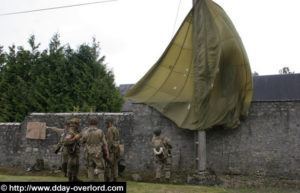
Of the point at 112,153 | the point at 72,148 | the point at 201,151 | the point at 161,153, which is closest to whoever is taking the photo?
the point at 72,148

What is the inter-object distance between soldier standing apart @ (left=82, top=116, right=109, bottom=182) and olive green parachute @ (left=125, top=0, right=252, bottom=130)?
2945 millimetres

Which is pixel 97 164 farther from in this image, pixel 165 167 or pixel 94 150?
pixel 165 167

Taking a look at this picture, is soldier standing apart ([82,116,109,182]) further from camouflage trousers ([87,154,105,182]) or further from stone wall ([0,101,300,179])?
stone wall ([0,101,300,179])

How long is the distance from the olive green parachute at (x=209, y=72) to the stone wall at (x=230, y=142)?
563 mm

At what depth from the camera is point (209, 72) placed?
847cm

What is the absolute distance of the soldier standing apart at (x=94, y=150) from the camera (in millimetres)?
7004

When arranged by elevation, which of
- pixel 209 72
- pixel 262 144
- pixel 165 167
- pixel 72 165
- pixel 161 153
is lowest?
pixel 165 167

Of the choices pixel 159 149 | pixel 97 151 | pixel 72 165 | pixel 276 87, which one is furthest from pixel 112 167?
pixel 276 87

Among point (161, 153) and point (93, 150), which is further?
point (161, 153)

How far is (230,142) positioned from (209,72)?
7.74ft

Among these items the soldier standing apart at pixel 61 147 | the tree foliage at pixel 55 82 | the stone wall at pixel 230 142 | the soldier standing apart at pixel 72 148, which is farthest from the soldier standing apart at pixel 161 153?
the tree foliage at pixel 55 82

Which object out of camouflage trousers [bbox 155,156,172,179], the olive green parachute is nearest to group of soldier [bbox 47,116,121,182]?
camouflage trousers [bbox 155,156,172,179]

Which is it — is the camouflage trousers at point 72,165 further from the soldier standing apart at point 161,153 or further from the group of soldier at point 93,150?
the soldier standing apart at point 161,153

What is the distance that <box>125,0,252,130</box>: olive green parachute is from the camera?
846 centimetres
